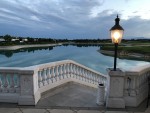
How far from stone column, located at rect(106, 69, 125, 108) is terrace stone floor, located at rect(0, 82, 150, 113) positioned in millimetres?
214

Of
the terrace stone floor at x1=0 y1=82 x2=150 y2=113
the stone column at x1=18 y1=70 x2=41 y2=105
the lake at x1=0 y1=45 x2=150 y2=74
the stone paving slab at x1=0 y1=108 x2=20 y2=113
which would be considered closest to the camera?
the stone paving slab at x1=0 y1=108 x2=20 y2=113

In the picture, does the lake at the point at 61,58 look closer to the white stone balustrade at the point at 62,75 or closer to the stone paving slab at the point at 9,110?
the white stone balustrade at the point at 62,75

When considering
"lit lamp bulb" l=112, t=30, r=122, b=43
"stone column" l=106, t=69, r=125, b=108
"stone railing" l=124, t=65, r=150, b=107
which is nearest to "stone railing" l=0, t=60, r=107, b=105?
"stone column" l=106, t=69, r=125, b=108

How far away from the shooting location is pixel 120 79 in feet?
17.9

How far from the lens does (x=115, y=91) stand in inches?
217

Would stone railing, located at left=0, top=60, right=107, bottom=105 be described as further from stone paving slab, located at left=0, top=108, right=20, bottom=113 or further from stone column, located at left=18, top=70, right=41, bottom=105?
stone paving slab, located at left=0, top=108, right=20, bottom=113

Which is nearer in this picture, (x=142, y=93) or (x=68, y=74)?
(x=142, y=93)

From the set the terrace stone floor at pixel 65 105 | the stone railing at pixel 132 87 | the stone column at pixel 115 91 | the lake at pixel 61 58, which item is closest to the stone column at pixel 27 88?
the terrace stone floor at pixel 65 105

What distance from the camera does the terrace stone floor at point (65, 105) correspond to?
519 cm

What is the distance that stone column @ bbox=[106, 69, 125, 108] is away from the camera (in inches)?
215

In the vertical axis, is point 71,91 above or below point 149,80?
below

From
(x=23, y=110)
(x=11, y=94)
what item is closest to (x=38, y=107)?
(x=23, y=110)

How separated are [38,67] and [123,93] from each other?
2.86m

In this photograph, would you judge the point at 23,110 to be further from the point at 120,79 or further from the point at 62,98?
the point at 120,79
